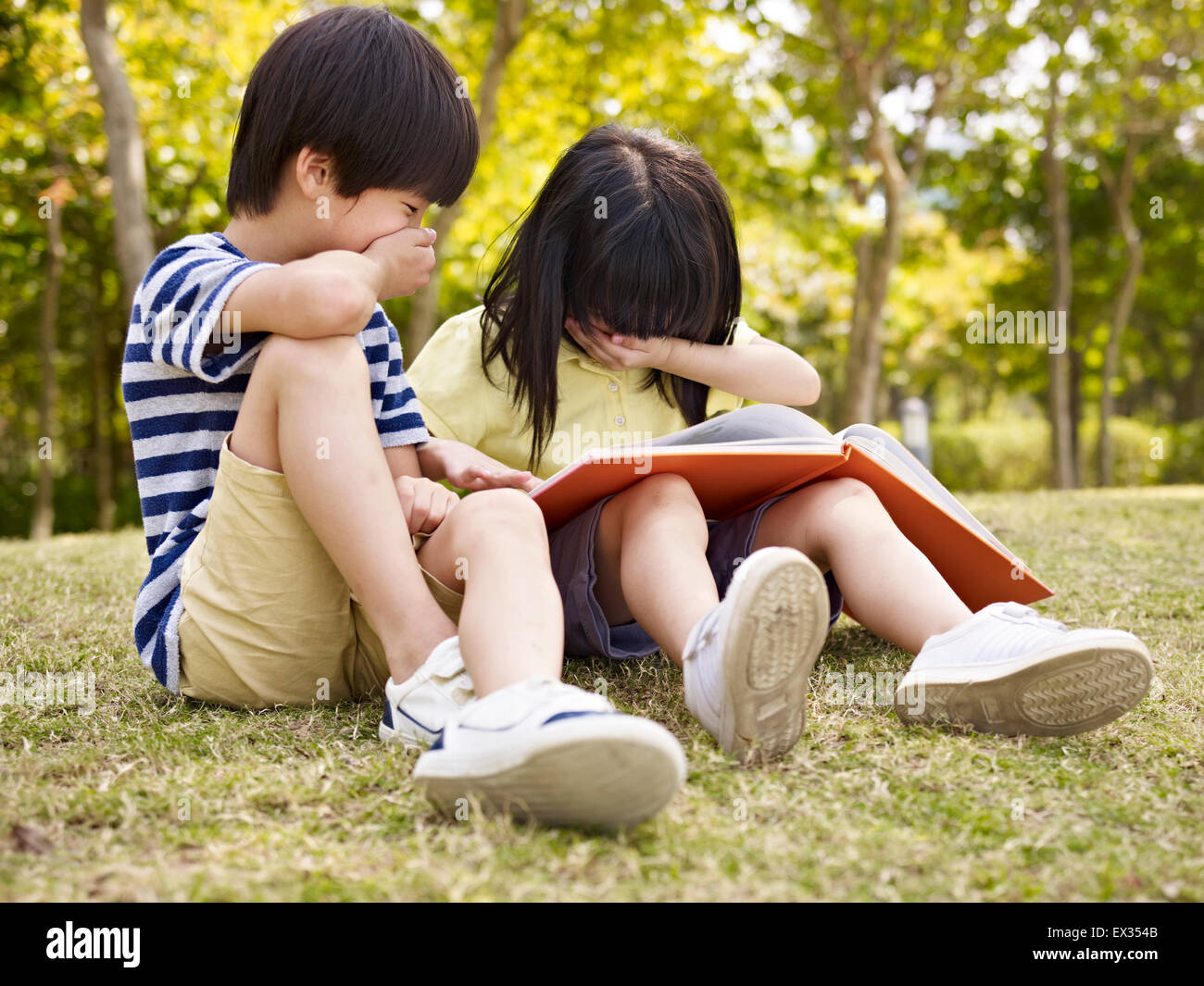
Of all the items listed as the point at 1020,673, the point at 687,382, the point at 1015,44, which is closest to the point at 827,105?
the point at 1015,44

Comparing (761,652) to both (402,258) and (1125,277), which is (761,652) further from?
(1125,277)

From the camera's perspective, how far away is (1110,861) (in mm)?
1149

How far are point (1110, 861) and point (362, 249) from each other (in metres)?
1.39

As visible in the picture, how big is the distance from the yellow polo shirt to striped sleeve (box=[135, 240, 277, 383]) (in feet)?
1.61

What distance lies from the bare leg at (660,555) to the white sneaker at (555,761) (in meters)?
0.39

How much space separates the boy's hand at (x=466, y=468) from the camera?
5.85 ft

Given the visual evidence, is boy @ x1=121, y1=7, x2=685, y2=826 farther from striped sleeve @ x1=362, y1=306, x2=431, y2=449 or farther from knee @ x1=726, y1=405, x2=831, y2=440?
knee @ x1=726, y1=405, x2=831, y2=440

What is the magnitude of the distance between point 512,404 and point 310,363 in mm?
632

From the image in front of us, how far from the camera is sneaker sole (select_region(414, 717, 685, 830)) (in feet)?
3.65

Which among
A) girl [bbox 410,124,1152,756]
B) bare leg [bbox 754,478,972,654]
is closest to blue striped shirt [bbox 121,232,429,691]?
girl [bbox 410,124,1152,756]

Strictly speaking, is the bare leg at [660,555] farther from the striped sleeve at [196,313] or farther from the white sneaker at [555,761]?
the striped sleeve at [196,313]

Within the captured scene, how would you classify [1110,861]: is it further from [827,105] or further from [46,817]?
[827,105]

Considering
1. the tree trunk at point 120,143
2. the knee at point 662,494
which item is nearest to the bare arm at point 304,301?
the knee at point 662,494

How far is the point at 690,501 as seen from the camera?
175cm
